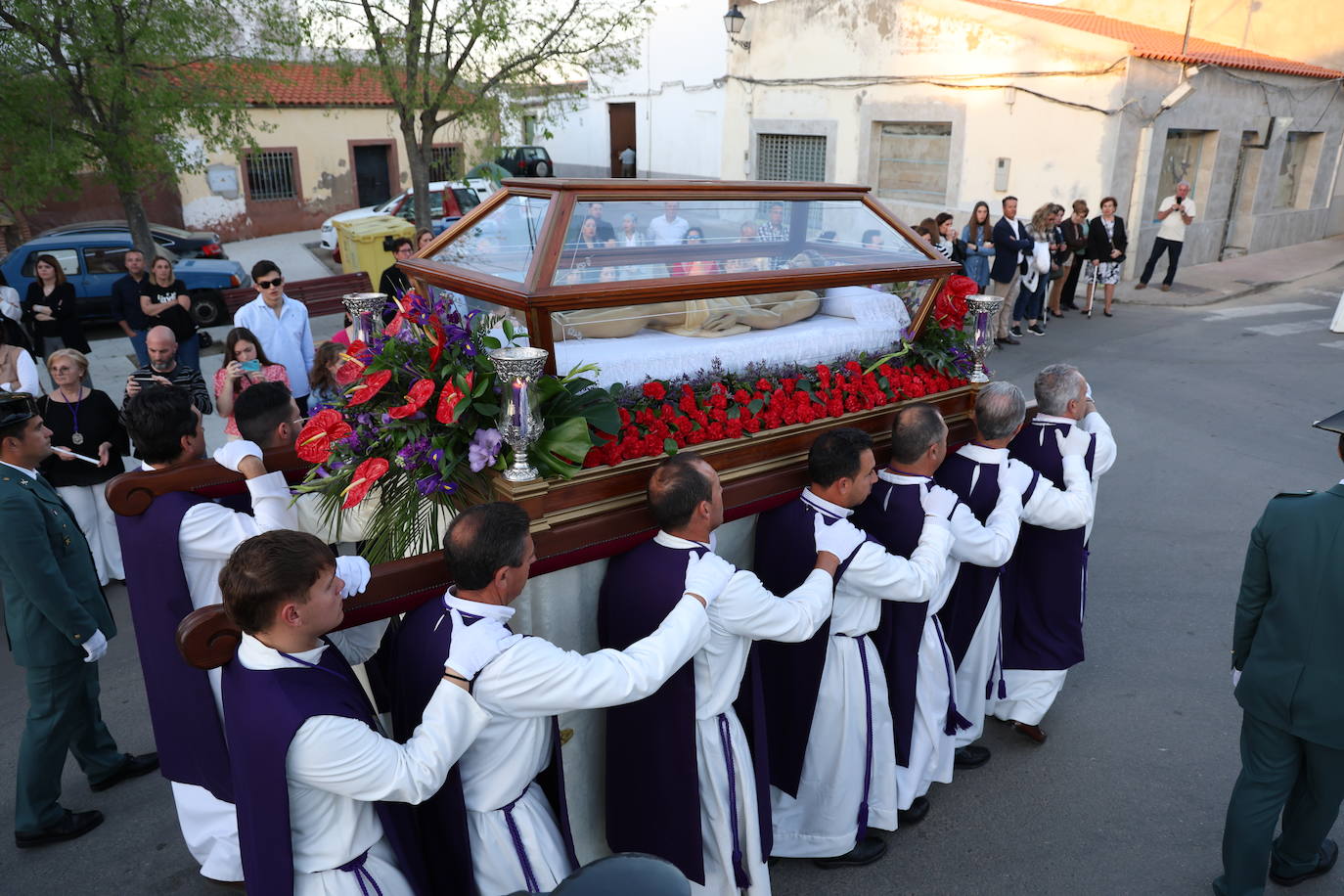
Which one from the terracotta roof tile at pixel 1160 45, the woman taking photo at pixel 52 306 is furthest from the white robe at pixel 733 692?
the terracotta roof tile at pixel 1160 45

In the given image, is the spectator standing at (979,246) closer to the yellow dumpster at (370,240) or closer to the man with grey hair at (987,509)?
the man with grey hair at (987,509)

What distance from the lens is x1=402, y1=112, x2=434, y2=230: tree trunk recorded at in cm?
1080

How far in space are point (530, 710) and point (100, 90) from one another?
8371 mm

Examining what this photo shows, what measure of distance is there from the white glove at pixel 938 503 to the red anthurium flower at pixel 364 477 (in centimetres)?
181

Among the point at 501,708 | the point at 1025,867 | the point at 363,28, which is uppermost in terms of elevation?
the point at 363,28

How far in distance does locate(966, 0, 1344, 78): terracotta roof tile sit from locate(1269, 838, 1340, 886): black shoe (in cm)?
1233

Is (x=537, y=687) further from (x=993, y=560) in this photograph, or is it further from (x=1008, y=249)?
(x=1008, y=249)

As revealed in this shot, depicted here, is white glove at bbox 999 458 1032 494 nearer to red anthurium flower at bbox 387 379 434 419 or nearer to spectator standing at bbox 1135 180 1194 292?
red anthurium flower at bbox 387 379 434 419

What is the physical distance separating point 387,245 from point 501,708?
515 cm

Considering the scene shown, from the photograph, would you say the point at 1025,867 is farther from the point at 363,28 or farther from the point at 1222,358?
the point at 363,28

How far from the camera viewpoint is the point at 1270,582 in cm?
273

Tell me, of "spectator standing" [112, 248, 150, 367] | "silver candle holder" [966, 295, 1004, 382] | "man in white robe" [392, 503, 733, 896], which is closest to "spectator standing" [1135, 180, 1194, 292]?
"silver candle holder" [966, 295, 1004, 382]

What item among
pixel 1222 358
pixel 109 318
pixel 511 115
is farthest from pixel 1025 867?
pixel 109 318

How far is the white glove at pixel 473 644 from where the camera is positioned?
2.13 meters
